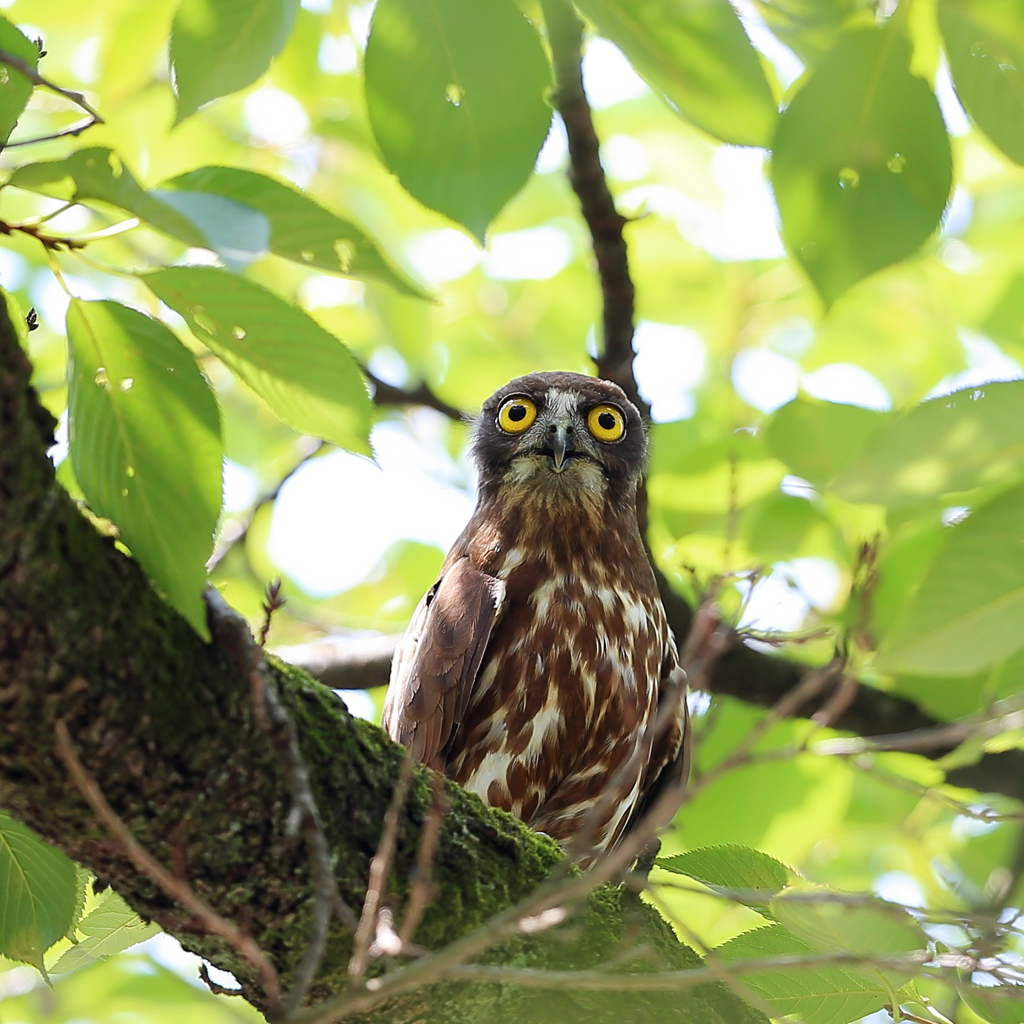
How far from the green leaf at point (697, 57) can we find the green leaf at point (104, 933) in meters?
2.13

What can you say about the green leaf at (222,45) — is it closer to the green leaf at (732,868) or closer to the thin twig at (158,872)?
the thin twig at (158,872)

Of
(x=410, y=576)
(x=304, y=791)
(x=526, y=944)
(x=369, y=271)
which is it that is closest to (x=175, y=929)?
(x=304, y=791)

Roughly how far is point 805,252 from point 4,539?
1465 millimetres

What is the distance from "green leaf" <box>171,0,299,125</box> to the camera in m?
1.95

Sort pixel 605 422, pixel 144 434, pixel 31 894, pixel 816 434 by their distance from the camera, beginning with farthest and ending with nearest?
pixel 605 422, pixel 816 434, pixel 31 894, pixel 144 434

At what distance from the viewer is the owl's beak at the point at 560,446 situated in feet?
14.3

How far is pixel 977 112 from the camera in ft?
6.55

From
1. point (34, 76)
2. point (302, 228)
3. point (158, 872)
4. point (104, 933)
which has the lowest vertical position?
point (104, 933)

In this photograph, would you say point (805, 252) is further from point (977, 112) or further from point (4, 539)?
point (4, 539)

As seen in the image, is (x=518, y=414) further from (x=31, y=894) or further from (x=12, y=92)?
(x=12, y=92)

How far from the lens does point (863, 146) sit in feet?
6.59

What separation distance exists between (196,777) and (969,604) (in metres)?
1.40

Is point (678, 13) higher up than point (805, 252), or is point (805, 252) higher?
point (678, 13)

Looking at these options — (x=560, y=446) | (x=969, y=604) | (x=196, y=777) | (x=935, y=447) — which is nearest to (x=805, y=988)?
(x=969, y=604)
